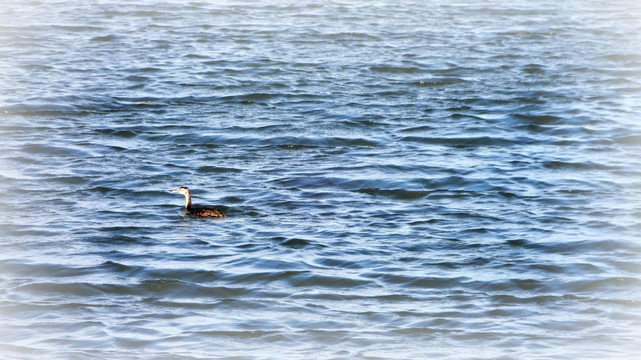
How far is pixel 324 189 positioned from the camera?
13.2 metres

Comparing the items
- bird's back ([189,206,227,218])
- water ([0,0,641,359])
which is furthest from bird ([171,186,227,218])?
water ([0,0,641,359])

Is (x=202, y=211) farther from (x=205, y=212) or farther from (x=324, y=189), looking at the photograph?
(x=324, y=189)

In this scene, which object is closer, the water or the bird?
the water

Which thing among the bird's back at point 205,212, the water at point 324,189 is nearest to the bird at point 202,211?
the bird's back at point 205,212

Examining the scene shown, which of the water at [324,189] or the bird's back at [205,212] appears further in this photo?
the bird's back at [205,212]

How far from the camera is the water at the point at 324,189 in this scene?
348 inches

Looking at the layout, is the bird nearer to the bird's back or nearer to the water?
→ the bird's back

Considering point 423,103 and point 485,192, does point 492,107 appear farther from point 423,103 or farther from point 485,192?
point 485,192

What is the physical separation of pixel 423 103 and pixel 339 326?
9735 millimetres

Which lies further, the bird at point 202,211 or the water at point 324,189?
the bird at point 202,211

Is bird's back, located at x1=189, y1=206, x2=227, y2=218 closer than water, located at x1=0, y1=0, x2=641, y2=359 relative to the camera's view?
No

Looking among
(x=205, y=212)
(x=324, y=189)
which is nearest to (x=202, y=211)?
(x=205, y=212)

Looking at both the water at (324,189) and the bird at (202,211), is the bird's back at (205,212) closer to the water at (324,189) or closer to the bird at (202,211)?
the bird at (202,211)

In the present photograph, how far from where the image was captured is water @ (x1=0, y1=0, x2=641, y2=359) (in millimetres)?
8828
